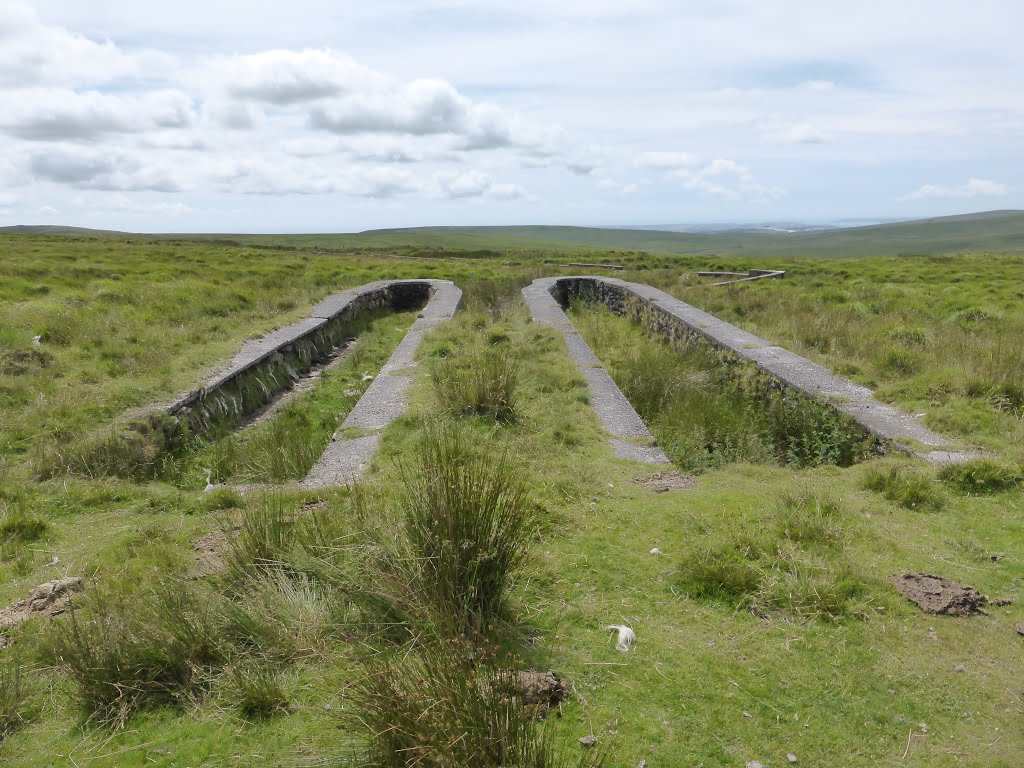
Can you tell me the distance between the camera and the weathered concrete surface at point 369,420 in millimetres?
5004

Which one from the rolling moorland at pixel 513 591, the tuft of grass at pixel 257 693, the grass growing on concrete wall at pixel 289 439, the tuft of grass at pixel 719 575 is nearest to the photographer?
the rolling moorland at pixel 513 591

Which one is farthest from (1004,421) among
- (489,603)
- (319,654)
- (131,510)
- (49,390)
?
(49,390)

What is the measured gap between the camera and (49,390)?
24.6 feet

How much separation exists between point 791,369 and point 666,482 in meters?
3.91

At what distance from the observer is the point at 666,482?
4781 millimetres

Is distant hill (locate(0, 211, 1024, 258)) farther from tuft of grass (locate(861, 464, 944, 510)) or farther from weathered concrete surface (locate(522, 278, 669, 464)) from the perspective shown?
tuft of grass (locate(861, 464, 944, 510))

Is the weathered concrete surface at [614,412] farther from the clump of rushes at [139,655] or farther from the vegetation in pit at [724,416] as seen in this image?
the clump of rushes at [139,655]

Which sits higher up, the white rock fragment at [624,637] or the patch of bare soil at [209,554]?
the patch of bare soil at [209,554]

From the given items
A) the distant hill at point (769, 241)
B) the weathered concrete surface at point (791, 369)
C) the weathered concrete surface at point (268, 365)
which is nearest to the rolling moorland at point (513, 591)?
the weathered concrete surface at point (791, 369)

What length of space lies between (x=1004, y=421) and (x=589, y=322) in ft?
30.8

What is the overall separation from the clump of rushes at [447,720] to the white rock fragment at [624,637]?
94cm

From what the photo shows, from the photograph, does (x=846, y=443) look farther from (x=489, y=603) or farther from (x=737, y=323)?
(x=737, y=323)

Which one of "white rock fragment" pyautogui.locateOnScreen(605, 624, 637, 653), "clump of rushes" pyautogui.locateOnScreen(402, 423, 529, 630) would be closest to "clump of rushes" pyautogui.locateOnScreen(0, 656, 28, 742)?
"clump of rushes" pyautogui.locateOnScreen(402, 423, 529, 630)

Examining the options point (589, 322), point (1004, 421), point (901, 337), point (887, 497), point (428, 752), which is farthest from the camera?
point (589, 322)
